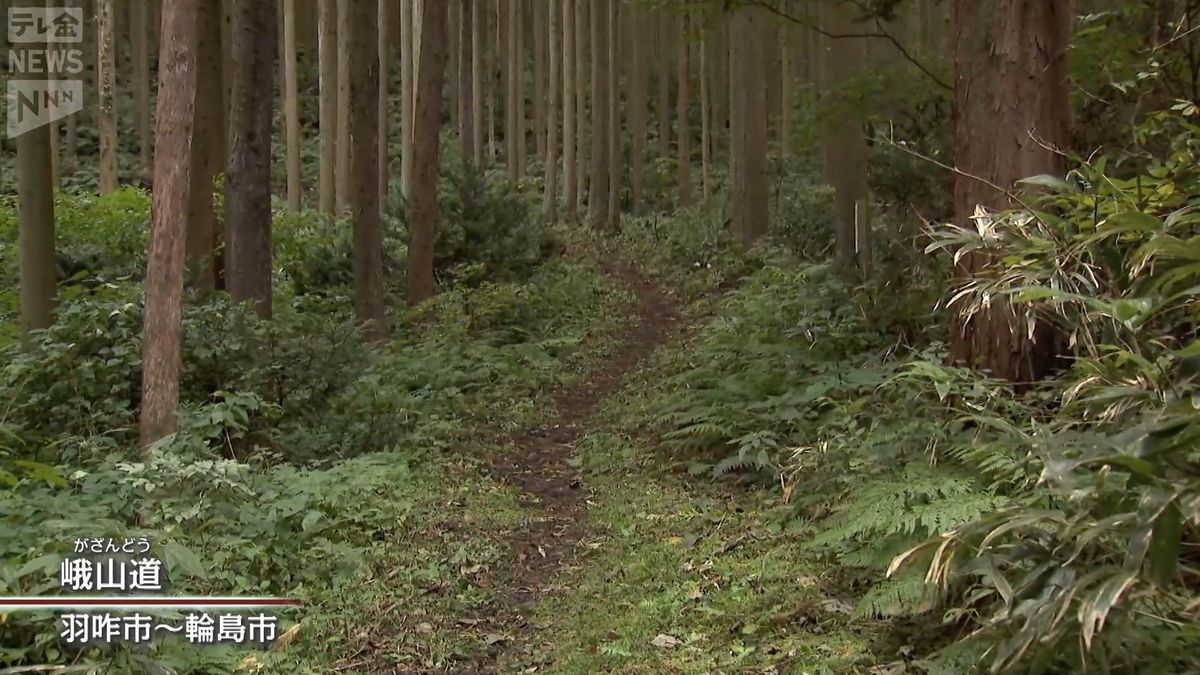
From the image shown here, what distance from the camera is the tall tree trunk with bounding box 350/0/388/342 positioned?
1219 centimetres

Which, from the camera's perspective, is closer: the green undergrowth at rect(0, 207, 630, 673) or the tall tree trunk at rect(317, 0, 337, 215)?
the green undergrowth at rect(0, 207, 630, 673)

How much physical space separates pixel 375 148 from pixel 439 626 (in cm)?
799

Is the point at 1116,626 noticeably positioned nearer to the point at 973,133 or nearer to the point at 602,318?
Result: the point at 973,133

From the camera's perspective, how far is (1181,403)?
3057mm

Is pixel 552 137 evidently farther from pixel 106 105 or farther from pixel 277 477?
pixel 277 477

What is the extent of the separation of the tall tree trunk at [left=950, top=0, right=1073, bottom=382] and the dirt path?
2.94 metres

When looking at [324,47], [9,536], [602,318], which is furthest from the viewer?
[324,47]

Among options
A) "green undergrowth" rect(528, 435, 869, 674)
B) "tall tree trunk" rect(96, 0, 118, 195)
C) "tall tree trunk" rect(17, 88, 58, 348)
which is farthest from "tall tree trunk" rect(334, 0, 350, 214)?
"green undergrowth" rect(528, 435, 869, 674)

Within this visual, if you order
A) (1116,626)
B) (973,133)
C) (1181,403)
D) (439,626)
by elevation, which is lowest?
(439,626)

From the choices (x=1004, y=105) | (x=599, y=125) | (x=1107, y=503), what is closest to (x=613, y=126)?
(x=599, y=125)

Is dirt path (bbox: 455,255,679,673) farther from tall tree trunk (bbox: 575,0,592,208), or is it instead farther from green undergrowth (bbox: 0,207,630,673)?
tall tree trunk (bbox: 575,0,592,208)

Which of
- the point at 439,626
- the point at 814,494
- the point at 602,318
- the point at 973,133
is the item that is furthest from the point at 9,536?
the point at 602,318

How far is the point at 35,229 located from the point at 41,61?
5753 millimetres

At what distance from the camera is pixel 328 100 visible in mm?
22281
